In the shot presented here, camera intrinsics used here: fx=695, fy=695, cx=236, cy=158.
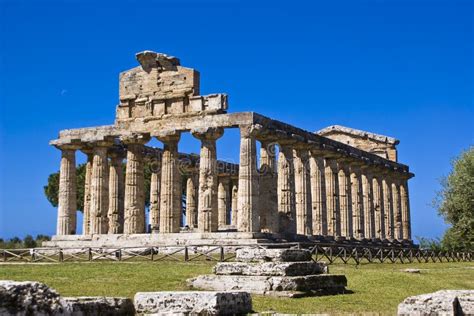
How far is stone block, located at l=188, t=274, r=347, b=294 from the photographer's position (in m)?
17.5

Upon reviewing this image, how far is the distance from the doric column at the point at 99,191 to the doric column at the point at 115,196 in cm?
38

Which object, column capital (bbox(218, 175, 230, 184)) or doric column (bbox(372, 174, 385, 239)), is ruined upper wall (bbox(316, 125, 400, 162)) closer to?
doric column (bbox(372, 174, 385, 239))

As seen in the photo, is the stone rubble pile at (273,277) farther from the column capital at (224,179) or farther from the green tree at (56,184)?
the green tree at (56,184)

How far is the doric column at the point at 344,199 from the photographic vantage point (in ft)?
171

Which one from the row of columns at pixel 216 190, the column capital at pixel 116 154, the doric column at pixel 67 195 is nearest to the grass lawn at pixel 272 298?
the row of columns at pixel 216 190

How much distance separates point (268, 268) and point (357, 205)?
1482 inches

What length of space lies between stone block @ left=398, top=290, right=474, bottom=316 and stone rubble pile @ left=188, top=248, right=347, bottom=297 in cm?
528

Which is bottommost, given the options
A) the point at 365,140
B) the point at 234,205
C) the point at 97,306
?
the point at 97,306

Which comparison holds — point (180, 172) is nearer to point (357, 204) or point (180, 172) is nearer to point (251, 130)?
point (251, 130)

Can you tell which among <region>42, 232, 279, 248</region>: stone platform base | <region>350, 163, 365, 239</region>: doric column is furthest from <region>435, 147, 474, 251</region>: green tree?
<region>42, 232, 279, 248</region>: stone platform base

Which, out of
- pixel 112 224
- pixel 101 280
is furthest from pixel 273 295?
pixel 112 224

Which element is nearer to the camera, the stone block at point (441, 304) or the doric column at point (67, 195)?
the stone block at point (441, 304)

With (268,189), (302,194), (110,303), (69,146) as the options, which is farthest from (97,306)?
(69,146)

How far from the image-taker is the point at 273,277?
→ 17656mm
